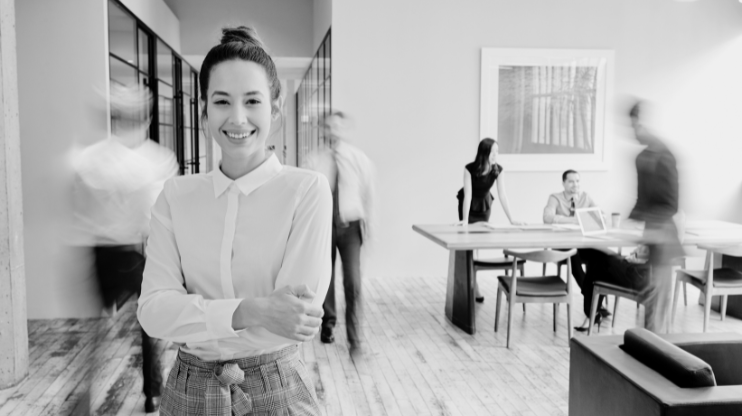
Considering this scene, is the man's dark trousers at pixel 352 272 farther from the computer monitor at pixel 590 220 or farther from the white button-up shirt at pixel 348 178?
the computer monitor at pixel 590 220

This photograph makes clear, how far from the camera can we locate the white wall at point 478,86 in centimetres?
747

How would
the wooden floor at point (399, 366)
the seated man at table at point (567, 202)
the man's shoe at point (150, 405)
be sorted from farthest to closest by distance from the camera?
the seated man at table at point (567, 202)
the wooden floor at point (399, 366)
the man's shoe at point (150, 405)

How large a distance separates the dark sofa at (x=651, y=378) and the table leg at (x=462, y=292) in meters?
2.37

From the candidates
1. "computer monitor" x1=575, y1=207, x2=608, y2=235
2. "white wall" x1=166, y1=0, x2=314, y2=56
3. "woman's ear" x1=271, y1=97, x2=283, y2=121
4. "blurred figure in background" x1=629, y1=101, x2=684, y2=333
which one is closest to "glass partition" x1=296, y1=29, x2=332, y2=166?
"white wall" x1=166, y1=0, x2=314, y2=56

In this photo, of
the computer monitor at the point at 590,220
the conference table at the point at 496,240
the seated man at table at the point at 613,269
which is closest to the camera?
the seated man at table at the point at 613,269

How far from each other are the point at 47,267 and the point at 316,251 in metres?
5.11

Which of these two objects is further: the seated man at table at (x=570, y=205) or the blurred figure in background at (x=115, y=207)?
the seated man at table at (x=570, y=205)

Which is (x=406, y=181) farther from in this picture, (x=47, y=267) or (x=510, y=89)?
(x=47, y=267)

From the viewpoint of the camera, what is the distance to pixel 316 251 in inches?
45.0

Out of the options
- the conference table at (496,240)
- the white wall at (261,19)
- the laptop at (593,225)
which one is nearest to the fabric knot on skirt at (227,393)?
the conference table at (496,240)

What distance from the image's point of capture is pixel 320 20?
8891 millimetres

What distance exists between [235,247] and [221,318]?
0.14 metres

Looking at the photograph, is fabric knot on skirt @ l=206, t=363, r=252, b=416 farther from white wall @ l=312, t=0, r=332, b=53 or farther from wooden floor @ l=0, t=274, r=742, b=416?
white wall @ l=312, t=0, r=332, b=53

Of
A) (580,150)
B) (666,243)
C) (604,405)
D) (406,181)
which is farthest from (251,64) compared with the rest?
(580,150)
